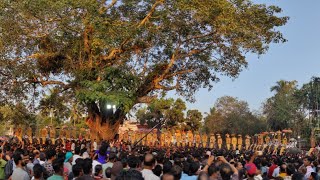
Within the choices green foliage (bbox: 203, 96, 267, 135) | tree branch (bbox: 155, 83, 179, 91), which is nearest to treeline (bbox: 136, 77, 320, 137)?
green foliage (bbox: 203, 96, 267, 135)

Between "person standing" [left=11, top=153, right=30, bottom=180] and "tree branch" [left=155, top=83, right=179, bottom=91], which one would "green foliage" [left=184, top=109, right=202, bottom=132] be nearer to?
"tree branch" [left=155, top=83, right=179, bottom=91]

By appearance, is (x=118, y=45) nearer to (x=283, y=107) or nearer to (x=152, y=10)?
(x=152, y=10)

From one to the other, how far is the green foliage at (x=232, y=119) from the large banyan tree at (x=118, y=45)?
1085 inches

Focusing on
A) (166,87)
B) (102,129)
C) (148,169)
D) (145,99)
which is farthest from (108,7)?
(148,169)

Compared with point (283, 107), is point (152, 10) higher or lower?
higher

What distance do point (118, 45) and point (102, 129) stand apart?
490cm

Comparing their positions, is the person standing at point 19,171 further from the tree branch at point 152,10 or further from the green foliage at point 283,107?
the green foliage at point 283,107

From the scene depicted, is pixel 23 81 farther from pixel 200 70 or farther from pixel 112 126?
pixel 200 70

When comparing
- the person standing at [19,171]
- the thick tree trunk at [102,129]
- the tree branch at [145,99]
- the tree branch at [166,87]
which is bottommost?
the person standing at [19,171]

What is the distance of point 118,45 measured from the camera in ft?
69.1

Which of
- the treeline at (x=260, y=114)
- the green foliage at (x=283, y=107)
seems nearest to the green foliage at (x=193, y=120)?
the treeline at (x=260, y=114)

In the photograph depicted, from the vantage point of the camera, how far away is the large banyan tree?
19969 millimetres

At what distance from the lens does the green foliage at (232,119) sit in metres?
51.4

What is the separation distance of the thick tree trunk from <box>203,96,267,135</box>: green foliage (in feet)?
95.2
